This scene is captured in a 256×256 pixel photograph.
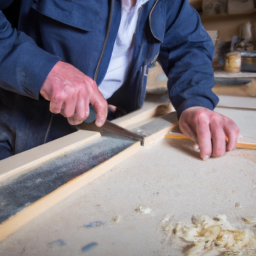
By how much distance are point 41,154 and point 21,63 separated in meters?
0.30

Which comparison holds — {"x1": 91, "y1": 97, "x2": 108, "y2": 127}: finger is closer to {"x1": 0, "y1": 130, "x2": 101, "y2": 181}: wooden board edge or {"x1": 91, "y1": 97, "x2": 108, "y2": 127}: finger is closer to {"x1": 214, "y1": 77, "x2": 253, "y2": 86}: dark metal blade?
{"x1": 0, "y1": 130, "x2": 101, "y2": 181}: wooden board edge

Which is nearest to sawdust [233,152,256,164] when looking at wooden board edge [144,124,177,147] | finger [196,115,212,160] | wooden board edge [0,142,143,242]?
finger [196,115,212,160]

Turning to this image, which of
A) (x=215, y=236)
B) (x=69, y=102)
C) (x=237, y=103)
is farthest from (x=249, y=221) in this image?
(x=237, y=103)

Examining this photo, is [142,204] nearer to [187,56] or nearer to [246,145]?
[246,145]

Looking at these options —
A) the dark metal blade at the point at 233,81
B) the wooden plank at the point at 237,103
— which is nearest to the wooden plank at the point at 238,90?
the dark metal blade at the point at 233,81

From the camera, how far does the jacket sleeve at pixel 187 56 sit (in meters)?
1.26

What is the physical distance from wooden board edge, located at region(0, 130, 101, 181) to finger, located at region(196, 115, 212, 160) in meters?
0.38

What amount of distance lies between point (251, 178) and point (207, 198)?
0.18m

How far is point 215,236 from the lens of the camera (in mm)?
531

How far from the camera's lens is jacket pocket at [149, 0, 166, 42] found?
Result: 1183 millimetres

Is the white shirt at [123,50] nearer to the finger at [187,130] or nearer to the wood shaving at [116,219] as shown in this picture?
the finger at [187,130]

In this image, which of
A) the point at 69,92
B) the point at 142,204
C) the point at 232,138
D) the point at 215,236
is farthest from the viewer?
the point at 232,138

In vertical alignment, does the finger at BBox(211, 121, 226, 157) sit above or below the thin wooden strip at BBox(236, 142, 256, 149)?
above

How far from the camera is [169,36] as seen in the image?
1400mm
